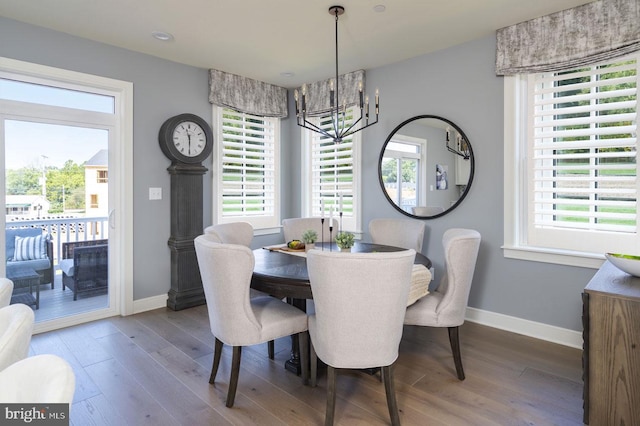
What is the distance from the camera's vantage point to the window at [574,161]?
2.66m

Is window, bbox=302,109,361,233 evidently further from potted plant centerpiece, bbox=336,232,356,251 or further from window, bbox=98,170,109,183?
window, bbox=98,170,109,183

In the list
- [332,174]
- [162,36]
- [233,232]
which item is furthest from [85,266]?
[332,174]

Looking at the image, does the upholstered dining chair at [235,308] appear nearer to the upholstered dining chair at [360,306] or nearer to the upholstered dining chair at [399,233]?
the upholstered dining chair at [360,306]

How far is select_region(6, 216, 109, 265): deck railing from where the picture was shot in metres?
3.18

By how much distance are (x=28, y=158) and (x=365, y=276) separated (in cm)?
321

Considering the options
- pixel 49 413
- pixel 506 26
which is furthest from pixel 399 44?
pixel 49 413

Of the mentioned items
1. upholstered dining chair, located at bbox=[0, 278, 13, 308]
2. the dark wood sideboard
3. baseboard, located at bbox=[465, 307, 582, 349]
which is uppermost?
upholstered dining chair, located at bbox=[0, 278, 13, 308]

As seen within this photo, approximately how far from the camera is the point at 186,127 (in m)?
3.89

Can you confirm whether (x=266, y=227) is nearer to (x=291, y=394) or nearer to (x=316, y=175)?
(x=316, y=175)

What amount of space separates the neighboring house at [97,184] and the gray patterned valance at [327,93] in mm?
2409

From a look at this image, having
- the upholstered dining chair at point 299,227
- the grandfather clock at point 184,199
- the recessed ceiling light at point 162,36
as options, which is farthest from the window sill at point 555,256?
the recessed ceiling light at point 162,36

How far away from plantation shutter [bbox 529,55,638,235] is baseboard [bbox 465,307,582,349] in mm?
828

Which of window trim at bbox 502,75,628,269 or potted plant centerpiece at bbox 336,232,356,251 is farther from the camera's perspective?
window trim at bbox 502,75,628,269

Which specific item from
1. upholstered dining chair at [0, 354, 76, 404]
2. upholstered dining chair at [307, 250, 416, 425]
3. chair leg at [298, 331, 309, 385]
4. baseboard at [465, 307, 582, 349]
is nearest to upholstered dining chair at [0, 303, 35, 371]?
Result: upholstered dining chair at [0, 354, 76, 404]
